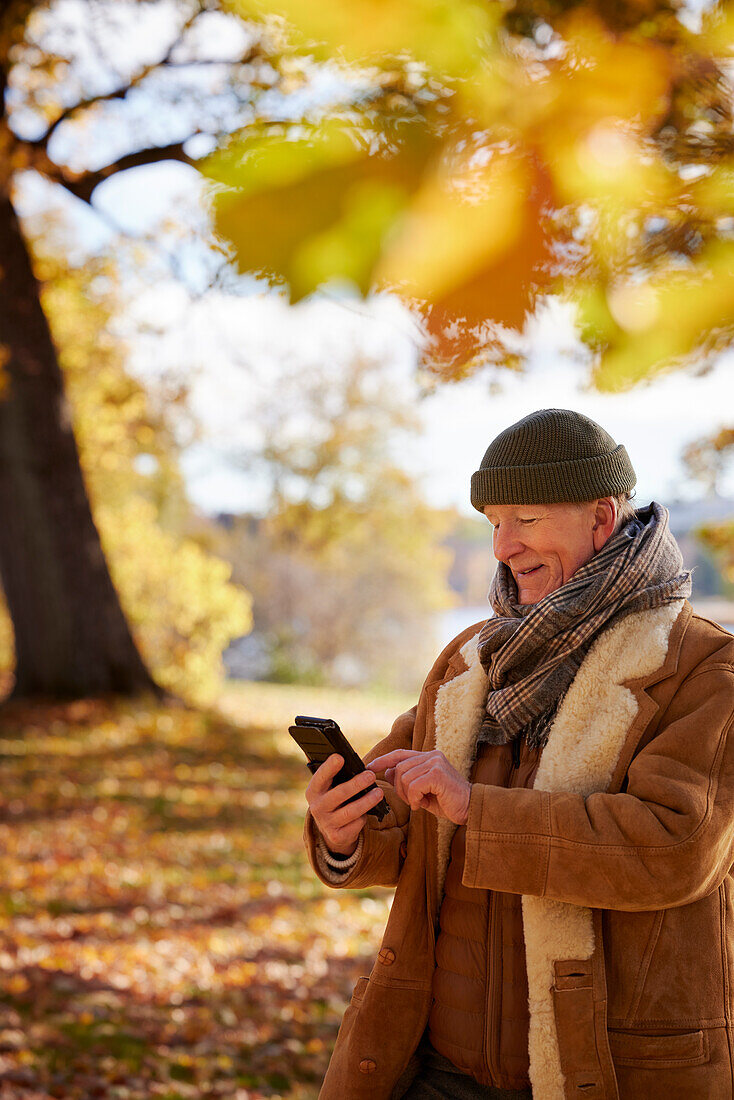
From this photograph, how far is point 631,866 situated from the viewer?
1.65 metres

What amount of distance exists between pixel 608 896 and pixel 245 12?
1.43m

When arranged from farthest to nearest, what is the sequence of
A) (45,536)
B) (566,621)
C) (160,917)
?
(45,536)
(160,917)
(566,621)

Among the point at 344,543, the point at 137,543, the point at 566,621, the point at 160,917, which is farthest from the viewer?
the point at 344,543

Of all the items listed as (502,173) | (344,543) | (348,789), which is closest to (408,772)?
(348,789)

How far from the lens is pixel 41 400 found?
1070cm

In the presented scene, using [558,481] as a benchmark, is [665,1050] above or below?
below

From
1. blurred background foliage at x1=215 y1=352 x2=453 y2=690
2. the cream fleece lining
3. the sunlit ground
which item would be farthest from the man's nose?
blurred background foliage at x1=215 y1=352 x2=453 y2=690

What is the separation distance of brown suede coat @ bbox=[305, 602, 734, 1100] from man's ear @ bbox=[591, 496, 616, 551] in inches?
7.6

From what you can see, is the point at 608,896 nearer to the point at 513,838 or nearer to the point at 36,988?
the point at 513,838

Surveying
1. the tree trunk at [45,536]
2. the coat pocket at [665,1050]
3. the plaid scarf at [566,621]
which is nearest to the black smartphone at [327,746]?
the plaid scarf at [566,621]

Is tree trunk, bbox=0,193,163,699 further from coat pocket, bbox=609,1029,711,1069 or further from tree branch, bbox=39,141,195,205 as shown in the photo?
coat pocket, bbox=609,1029,711,1069

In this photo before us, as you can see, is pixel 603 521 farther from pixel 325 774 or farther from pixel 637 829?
pixel 325 774

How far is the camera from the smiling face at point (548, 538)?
6.45ft

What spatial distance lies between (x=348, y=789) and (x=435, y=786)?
0.24m
